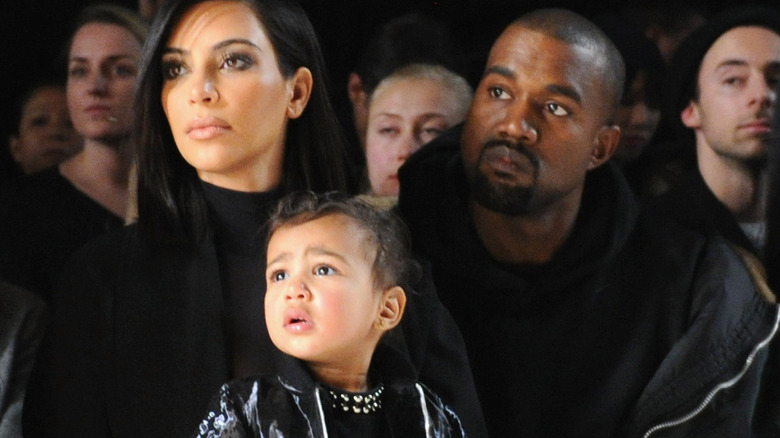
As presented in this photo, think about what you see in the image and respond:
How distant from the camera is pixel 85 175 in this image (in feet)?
9.50

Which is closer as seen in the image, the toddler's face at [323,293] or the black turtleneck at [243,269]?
the toddler's face at [323,293]

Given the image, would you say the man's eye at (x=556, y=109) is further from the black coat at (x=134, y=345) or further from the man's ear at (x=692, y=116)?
the black coat at (x=134, y=345)

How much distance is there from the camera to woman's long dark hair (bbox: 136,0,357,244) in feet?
7.46

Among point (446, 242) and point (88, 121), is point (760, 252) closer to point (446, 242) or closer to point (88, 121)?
point (446, 242)

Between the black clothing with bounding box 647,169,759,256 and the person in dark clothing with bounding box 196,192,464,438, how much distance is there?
3.02 feet

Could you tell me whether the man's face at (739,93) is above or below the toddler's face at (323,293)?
above

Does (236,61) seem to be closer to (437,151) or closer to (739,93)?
(437,151)

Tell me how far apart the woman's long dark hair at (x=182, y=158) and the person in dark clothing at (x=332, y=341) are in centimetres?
18

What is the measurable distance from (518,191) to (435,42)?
0.84m

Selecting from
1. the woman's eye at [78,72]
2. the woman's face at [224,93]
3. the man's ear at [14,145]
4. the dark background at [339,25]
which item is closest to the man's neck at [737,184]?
the dark background at [339,25]

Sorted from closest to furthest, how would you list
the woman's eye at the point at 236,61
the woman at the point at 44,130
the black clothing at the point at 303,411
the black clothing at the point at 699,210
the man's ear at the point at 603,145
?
the black clothing at the point at 303,411, the woman's eye at the point at 236,61, the man's ear at the point at 603,145, the black clothing at the point at 699,210, the woman at the point at 44,130

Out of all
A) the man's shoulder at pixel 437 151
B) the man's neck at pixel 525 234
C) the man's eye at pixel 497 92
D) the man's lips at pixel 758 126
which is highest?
the man's eye at pixel 497 92

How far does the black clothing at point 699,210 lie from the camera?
2908 mm

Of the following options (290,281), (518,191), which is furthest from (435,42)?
(290,281)
